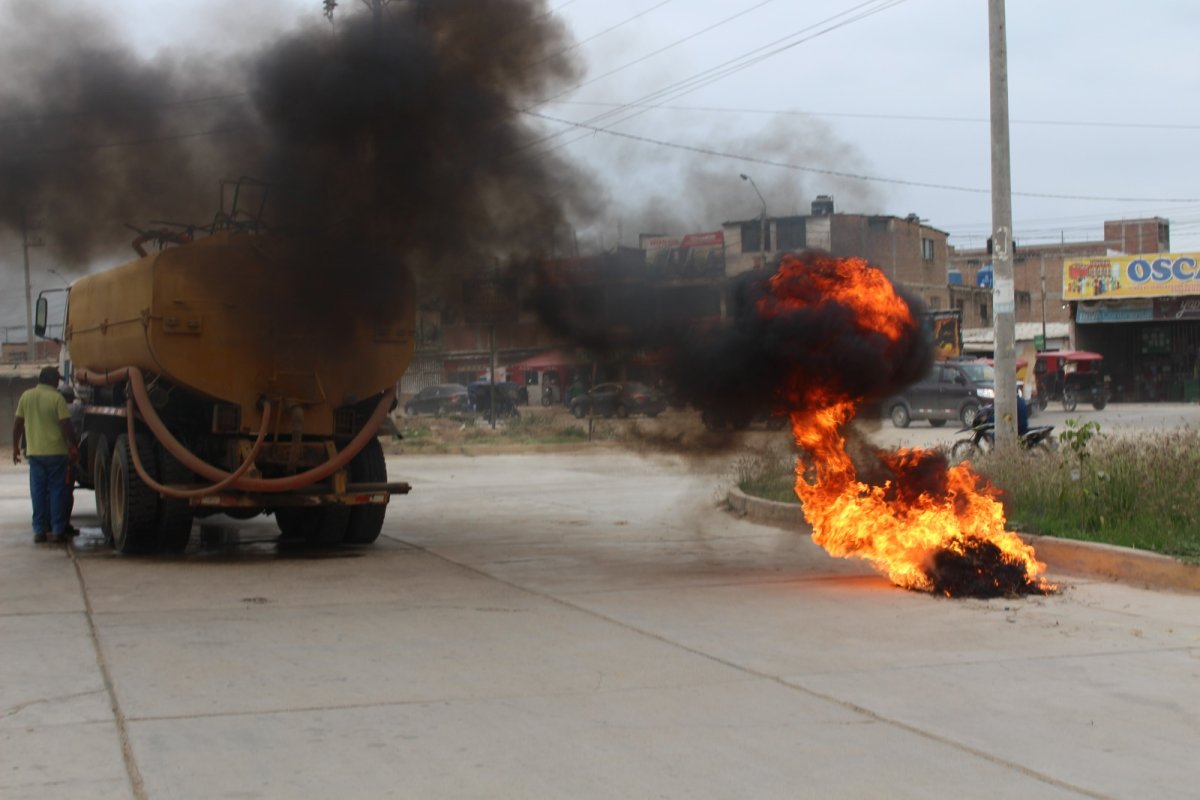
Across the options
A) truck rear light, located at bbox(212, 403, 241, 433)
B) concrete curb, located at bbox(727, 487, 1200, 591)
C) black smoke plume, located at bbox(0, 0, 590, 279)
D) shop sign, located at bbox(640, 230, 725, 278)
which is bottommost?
concrete curb, located at bbox(727, 487, 1200, 591)

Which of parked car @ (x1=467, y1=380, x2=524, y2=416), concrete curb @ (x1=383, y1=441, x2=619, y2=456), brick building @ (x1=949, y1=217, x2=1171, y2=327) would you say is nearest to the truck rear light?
concrete curb @ (x1=383, y1=441, x2=619, y2=456)

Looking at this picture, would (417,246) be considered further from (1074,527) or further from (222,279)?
(1074,527)

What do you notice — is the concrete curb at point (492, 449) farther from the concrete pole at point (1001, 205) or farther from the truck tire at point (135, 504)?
the truck tire at point (135, 504)

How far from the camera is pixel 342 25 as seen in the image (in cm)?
1141

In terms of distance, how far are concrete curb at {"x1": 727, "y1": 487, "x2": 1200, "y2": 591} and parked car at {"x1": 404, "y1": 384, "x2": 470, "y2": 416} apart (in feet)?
117

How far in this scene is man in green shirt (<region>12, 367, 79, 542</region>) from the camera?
12.1 meters

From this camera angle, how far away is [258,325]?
11086mm

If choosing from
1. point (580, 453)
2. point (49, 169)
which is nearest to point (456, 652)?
point (49, 169)

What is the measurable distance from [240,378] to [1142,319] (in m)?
43.4

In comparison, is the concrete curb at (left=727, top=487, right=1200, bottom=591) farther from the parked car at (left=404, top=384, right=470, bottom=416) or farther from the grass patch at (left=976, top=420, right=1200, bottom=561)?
the parked car at (left=404, top=384, right=470, bottom=416)

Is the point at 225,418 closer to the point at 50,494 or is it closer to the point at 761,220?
the point at 50,494

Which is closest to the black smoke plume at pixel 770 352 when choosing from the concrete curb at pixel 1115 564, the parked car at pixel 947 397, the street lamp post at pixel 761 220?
the street lamp post at pixel 761 220

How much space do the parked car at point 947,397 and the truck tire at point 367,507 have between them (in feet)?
75.9

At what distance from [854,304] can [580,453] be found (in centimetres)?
1900
